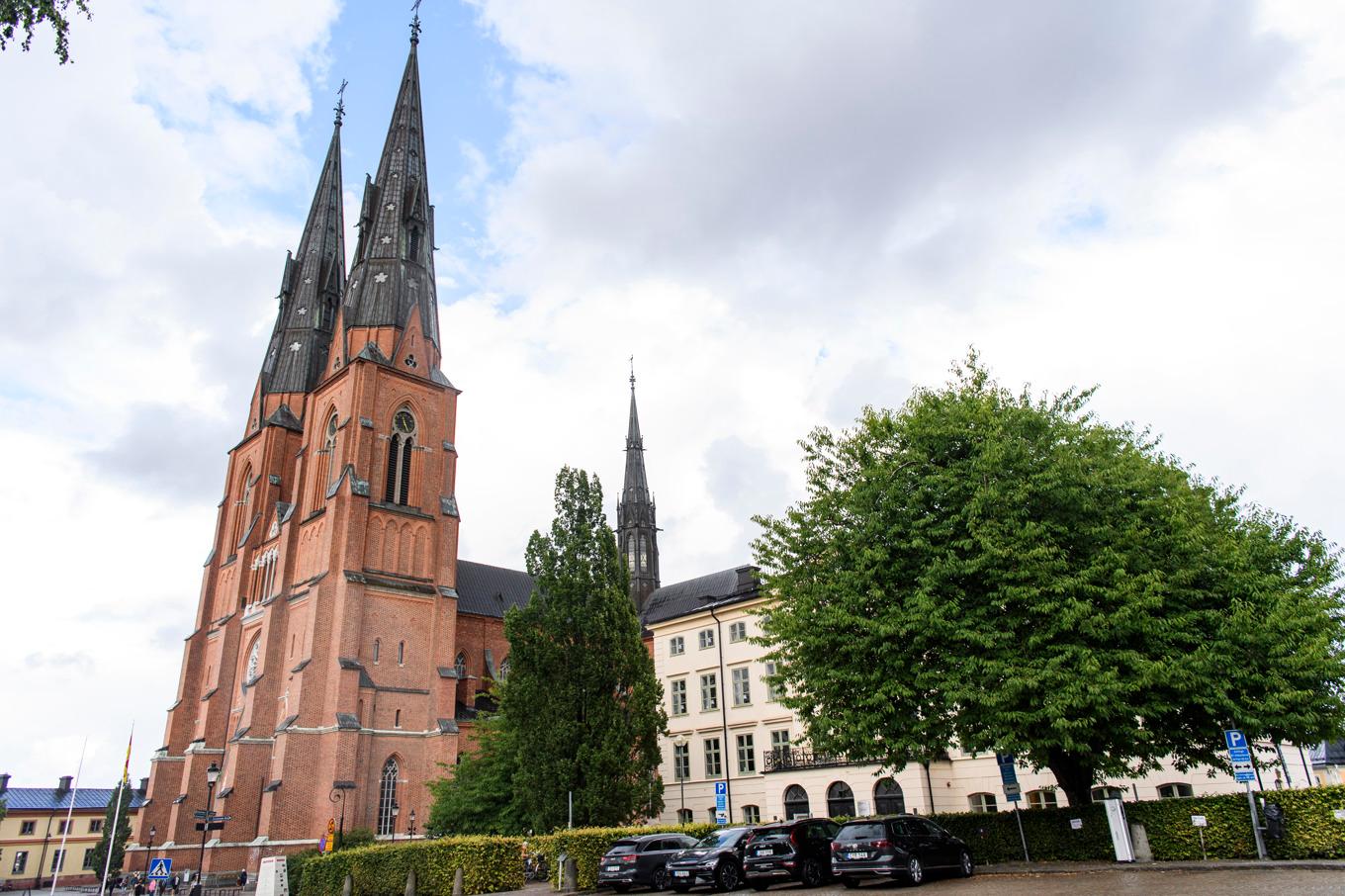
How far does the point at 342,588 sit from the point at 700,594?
67.0 feet

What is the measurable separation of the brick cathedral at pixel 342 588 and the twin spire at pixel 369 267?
0.15m

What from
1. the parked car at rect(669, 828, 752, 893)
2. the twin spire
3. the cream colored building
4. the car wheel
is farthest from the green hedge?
the twin spire

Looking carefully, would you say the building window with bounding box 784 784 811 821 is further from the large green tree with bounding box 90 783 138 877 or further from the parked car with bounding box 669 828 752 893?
the large green tree with bounding box 90 783 138 877

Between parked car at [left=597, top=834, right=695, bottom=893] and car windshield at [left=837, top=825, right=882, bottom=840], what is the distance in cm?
519

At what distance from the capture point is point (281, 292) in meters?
63.5

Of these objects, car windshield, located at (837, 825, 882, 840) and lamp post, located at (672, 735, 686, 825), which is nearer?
car windshield, located at (837, 825, 882, 840)

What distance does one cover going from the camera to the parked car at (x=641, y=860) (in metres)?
20.8

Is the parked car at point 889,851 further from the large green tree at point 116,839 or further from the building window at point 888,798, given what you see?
the large green tree at point 116,839

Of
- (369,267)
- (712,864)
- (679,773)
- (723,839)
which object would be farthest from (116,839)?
(712,864)

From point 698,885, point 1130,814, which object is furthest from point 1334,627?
point 698,885

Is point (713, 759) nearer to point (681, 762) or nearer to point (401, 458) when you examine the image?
point (681, 762)

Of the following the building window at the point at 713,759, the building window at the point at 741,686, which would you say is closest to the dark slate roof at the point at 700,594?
the building window at the point at 741,686

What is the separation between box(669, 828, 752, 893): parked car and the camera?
61.6 ft

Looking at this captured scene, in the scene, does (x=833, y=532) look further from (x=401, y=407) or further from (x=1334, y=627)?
(x=401, y=407)
